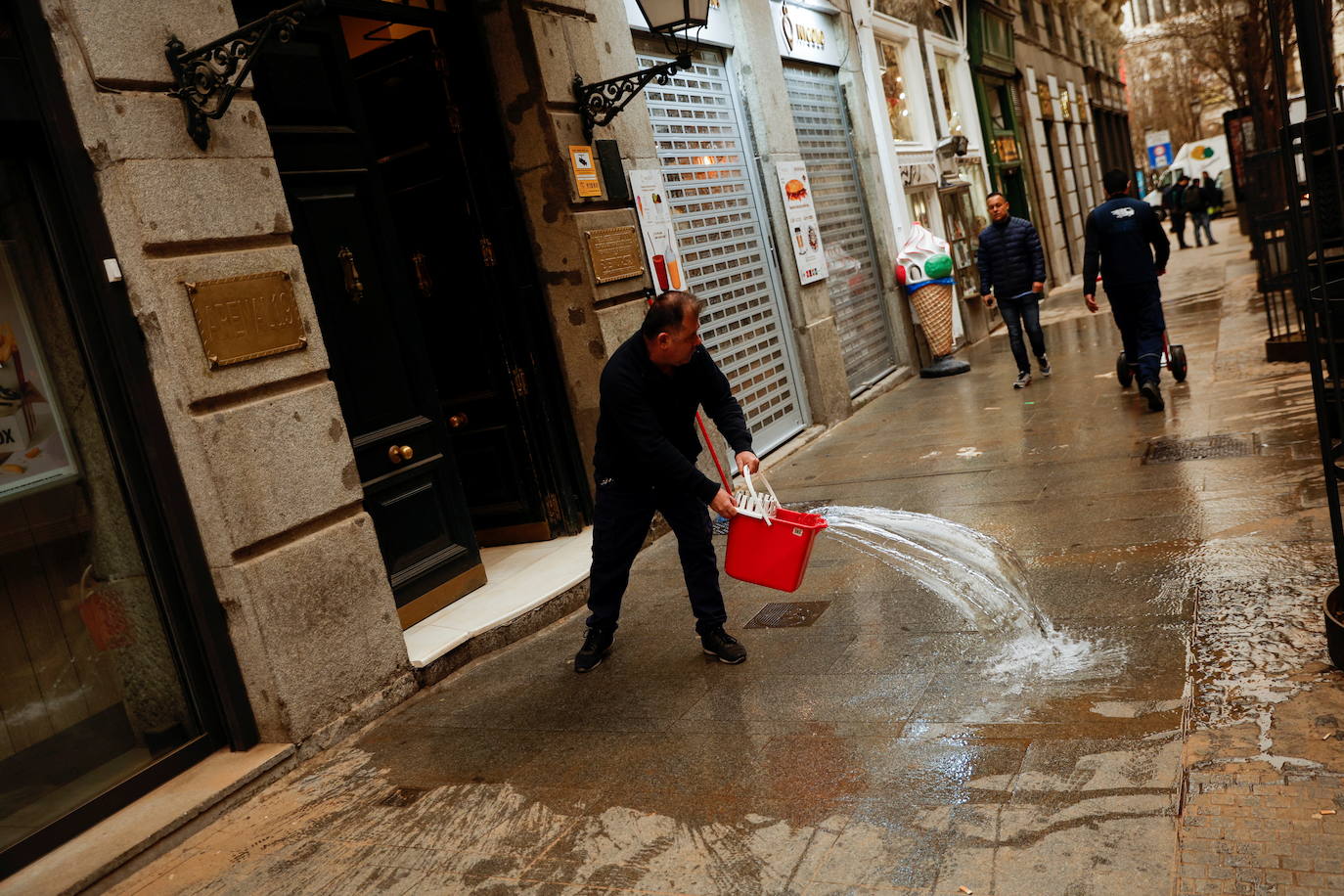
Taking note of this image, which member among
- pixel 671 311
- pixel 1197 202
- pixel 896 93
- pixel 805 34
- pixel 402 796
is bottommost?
pixel 402 796

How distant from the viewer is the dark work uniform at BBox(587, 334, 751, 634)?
494 cm

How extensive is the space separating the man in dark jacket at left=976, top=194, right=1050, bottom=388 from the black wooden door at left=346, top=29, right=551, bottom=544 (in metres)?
6.21

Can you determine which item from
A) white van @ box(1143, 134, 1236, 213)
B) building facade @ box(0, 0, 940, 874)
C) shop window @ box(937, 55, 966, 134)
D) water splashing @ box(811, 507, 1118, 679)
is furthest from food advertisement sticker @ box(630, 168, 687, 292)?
white van @ box(1143, 134, 1236, 213)

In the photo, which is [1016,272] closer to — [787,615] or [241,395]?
[787,615]

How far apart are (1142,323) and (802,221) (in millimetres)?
3734

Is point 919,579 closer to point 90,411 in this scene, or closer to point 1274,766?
point 1274,766

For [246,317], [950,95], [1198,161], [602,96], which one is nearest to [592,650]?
[246,317]

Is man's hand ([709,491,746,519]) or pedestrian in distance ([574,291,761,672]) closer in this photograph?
man's hand ([709,491,746,519])

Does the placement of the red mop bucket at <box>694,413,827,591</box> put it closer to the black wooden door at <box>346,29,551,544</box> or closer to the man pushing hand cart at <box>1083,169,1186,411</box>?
the black wooden door at <box>346,29,551,544</box>

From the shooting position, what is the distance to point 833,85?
1384cm

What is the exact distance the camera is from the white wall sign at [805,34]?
11930 mm

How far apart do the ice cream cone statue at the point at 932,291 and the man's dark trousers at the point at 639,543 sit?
920cm

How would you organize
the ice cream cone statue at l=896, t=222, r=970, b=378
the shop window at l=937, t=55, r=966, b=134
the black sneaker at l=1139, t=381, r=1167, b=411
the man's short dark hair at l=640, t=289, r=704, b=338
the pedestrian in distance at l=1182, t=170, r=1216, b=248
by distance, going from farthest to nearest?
A: the pedestrian in distance at l=1182, t=170, r=1216, b=248 < the shop window at l=937, t=55, r=966, b=134 < the ice cream cone statue at l=896, t=222, r=970, b=378 < the black sneaker at l=1139, t=381, r=1167, b=411 < the man's short dark hair at l=640, t=289, r=704, b=338

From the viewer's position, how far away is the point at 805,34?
12.7 m
